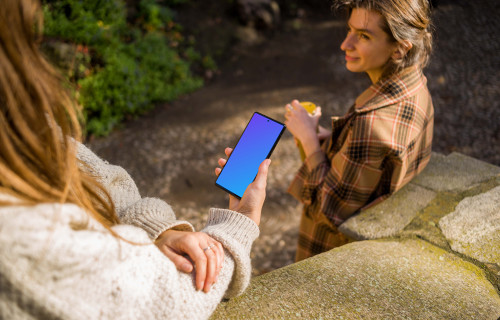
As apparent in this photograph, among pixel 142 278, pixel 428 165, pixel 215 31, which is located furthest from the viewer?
pixel 215 31

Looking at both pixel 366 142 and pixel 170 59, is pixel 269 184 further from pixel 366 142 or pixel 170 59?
pixel 170 59

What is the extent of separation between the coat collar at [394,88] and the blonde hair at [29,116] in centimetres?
154

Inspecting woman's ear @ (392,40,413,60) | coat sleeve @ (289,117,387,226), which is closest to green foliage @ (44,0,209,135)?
coat sleeve @ (289,117,387,226)

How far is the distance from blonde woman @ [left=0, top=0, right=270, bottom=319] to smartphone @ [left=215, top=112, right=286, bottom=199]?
29.8 inches

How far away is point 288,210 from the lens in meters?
4.16

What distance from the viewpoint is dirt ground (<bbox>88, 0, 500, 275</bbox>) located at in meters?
4.25

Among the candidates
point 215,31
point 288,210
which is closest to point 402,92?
point 288,210

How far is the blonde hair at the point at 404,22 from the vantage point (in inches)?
74.8

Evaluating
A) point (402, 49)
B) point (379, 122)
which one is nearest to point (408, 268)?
point (379, 122)

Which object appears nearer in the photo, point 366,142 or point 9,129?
point 9,129

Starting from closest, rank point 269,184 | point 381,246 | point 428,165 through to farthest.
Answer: point 381,246
point 428,165
point 269,184

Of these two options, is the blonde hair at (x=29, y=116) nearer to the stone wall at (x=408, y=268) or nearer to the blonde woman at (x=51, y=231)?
the blonde woman at (x=51, y=231)

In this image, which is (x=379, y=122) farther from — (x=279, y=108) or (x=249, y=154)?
(x=279, y=108)

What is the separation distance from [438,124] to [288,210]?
2562 millimetres
